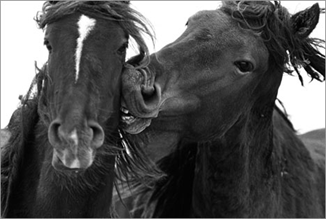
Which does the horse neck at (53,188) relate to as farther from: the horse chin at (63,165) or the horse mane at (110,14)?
the horse mane at (110,14)

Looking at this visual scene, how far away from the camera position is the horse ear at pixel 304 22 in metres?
4.80

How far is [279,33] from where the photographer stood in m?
4.79

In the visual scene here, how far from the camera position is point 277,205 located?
16.7 feet

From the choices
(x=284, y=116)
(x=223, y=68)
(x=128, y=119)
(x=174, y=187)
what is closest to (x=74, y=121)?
(x=128, y=119)

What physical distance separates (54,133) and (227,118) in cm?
152

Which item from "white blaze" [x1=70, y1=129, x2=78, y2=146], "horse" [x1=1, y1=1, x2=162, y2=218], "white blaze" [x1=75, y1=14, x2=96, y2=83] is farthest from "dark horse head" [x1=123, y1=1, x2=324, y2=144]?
"white blaze" [x1=70, y1=129, x2=78, y2=146]

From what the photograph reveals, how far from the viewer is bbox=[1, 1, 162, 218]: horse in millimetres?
3402

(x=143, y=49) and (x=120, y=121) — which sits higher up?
(x=143, y=49)

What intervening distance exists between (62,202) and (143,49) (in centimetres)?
83

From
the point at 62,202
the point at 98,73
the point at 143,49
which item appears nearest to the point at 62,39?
the point at 98,73

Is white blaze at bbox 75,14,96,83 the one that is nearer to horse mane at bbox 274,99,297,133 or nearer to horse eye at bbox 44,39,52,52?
horse eye at bbox 44,39,52,52

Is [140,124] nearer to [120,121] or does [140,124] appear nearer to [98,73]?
[120,121]

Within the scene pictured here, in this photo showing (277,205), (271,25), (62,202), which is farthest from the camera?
(277,205)

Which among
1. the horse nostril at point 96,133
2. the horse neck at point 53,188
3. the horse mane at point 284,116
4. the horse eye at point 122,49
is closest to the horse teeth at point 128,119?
the horse neck at point 53,188
